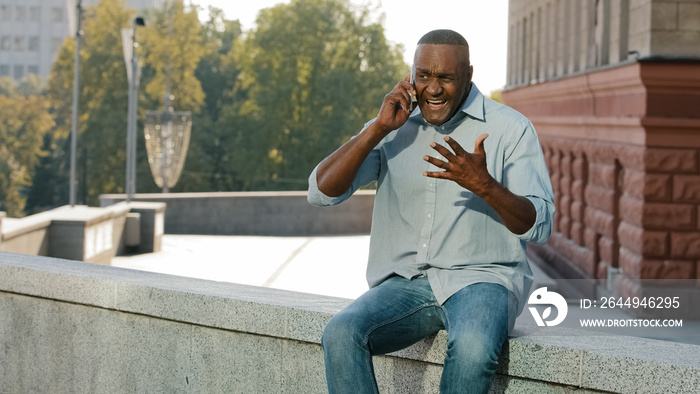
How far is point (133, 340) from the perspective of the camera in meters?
4.83

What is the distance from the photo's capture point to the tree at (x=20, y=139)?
7306 cm

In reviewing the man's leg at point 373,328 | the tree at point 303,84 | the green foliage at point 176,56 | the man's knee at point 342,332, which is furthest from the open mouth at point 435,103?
the green foliage at point 176,56

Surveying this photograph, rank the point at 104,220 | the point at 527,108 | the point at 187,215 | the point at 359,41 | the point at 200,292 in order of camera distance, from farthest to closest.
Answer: the point at 359,41 < the point at 187,215 < the point at 527,108 < the point at 104,220 < the point at 200,292


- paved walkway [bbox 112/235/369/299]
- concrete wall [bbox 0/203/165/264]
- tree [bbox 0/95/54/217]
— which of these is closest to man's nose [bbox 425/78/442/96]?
A: concrete wall [bbox 0/203/165/264]

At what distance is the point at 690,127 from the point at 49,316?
974 centimetres

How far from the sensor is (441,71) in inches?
151

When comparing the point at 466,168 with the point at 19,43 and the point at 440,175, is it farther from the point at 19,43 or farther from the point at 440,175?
the point at 19,43

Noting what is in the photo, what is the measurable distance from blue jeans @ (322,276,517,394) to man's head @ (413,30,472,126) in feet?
2.12

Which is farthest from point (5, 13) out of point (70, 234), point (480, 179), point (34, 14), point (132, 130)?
point (480, 179)

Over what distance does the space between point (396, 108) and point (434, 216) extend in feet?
1.36

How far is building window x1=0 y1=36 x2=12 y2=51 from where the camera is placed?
447ft

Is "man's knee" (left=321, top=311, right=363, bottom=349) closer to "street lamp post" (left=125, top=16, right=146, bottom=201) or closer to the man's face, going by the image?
the man's face

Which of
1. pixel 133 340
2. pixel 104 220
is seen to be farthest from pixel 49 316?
pixel 104 220

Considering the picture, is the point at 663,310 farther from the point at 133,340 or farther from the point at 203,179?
the point at 203,179
